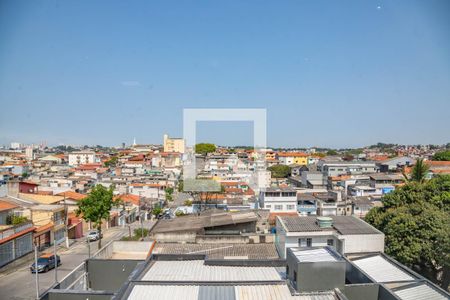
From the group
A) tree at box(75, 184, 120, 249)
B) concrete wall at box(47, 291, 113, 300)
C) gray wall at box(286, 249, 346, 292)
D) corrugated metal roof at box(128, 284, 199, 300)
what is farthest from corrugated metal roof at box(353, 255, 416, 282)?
tree at box(75, 184, 120, 249)

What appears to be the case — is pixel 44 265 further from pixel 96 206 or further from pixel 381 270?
pixel 381 270

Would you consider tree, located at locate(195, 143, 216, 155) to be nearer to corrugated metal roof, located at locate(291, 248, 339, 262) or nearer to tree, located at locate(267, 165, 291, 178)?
tree, located at locate(267, 165, 291, 178)

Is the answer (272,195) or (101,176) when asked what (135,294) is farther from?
(101,176)

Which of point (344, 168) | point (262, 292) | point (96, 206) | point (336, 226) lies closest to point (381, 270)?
point (336, 226)

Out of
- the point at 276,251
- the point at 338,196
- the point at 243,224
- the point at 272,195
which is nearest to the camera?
the point at 276,251

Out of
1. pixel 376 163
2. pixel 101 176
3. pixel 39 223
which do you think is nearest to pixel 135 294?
pixel 39 223

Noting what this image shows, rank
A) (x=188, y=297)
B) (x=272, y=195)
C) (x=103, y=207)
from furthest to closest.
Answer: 1. (x=272, y=195)
2. (x=103, y=207)
3. (x=188, y=297)
